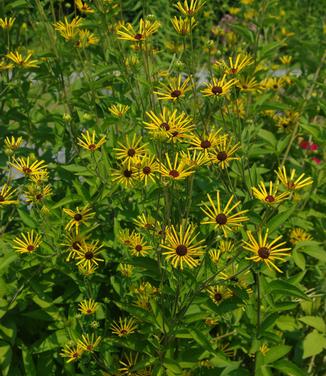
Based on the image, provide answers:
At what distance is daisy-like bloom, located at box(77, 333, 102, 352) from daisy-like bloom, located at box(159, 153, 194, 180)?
2.47 feet

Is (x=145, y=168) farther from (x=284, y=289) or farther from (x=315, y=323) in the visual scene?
(x=315, y=323)

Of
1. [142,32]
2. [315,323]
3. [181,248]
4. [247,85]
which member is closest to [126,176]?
[181,248]

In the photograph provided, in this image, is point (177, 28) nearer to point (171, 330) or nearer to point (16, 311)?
point (171, 330)

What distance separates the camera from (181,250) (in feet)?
4.91

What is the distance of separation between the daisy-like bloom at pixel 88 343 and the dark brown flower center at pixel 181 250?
0.56 metres

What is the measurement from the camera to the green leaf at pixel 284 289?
5.35 feet

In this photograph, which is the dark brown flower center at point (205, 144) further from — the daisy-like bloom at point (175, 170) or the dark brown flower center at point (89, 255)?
the dark brown flower center at point (89, 255)

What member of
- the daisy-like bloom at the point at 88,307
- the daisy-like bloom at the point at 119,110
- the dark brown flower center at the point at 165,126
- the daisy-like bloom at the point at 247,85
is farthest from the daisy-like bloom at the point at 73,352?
the daisy-like bloom at the point at 247,85

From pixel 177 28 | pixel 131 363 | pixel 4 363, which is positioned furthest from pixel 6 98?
pixel 131 363

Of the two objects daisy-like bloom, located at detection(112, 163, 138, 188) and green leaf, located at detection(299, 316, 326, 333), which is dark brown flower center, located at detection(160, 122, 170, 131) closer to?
daisy-like bloom, located at detection(112, 163, 138, 188)

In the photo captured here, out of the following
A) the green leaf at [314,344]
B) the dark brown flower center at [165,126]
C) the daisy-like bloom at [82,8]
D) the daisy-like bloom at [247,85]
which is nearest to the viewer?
the dark brown flower center at [165,126]

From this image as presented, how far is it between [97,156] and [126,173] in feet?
1.11

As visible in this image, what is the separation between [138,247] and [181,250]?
1.41 feet

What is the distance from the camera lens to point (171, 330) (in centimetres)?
170
